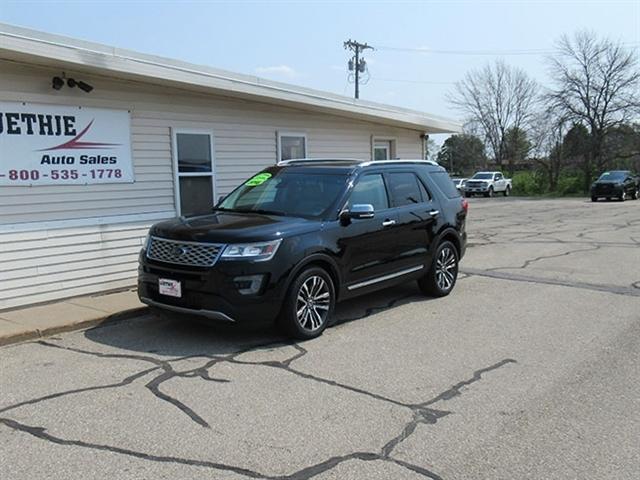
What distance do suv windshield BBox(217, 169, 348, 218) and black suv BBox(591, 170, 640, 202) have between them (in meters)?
30.5

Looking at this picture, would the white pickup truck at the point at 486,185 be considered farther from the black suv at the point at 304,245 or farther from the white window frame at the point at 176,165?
the black suv at the point at 304,245

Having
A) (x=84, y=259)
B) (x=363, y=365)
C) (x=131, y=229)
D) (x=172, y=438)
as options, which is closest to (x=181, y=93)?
(x=131, y=229)

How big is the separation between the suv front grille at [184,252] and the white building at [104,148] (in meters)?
2.21

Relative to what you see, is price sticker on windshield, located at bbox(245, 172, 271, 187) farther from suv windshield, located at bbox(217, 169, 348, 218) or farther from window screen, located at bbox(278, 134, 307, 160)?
window screen, located at bbox(278, 134, 307, 160)

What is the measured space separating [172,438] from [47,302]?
4.54 m

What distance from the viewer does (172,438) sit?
3.93m

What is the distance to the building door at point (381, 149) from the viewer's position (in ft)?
45.3

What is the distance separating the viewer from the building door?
13802 mm

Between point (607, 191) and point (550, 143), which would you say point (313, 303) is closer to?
point (607, 191)

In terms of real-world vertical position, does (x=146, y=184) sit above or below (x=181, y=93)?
below

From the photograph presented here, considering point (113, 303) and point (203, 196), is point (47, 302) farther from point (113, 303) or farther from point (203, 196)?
point (203, 196)

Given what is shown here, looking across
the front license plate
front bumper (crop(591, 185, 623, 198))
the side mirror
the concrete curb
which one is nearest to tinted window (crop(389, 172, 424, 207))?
the side mirror

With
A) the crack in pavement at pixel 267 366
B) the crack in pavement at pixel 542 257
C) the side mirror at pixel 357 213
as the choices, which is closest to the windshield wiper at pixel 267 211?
the side mirror at pixel 357 213

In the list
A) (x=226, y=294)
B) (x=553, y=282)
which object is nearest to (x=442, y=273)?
(x=553, y=282)
